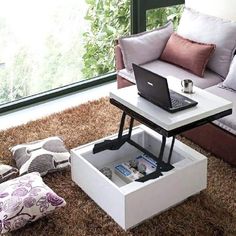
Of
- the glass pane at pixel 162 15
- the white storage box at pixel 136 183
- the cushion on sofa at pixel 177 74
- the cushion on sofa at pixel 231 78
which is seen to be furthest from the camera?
the glass pane at pixel 162 15

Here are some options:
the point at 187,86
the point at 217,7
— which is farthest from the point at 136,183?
the point at 217,7

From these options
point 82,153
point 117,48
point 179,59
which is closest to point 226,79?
point 179,59

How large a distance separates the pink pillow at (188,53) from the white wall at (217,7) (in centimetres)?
42

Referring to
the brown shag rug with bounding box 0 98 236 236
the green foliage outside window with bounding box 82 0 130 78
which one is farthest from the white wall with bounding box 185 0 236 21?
the brown shag rug with bounding box 0 98 236 236

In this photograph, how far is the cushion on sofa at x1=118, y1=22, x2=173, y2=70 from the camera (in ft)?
11.5

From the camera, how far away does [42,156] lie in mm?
2867

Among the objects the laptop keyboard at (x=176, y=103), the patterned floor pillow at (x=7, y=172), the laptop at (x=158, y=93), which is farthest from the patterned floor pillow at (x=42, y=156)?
the laptop keyboard at (x=176, y=103)

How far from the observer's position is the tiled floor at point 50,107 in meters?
3.60

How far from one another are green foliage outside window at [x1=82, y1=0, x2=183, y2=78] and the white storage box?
1547 mm

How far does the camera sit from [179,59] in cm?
346

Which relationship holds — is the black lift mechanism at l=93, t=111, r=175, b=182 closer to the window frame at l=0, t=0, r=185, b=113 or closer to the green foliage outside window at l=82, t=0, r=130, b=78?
the window frame at l=0, t=0, r=185, b=113

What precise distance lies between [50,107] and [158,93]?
155 centimetres

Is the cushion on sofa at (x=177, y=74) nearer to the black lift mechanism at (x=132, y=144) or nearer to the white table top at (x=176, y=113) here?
the white table top at (x=176, y=113)

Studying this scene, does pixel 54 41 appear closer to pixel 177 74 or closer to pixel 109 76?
pixel 109 76
